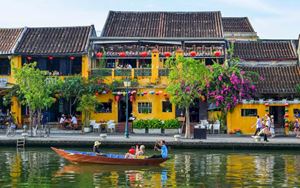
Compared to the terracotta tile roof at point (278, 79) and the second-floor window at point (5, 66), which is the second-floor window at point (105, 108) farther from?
the terracotta tile roof at point (278, 79)

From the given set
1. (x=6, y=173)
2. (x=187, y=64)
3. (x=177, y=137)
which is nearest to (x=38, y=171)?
(x=6, y=173)

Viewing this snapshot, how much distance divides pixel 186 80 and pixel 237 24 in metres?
25.8

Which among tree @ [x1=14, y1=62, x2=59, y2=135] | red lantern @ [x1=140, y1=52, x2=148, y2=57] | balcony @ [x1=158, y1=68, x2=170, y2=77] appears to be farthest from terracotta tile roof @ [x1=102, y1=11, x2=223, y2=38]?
tree @ [x1=14, y1=62, x2=59, y2=135]

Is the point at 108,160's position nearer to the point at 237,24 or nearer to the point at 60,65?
the point at 60,65

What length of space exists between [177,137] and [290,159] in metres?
7.27

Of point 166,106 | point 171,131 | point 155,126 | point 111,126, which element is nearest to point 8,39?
point 111,126

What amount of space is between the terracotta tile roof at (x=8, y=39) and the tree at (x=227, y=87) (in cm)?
1437

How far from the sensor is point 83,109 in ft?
143

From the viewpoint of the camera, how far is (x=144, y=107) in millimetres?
45656

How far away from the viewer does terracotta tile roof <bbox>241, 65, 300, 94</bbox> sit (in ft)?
145

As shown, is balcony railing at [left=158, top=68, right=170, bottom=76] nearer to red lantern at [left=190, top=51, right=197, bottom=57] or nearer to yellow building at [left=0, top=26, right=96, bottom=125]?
red lantern at [left=190, top=51, right=197, bottom=57]

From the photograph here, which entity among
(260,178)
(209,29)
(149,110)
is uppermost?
(209,29)

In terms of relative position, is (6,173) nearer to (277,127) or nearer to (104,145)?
(104,145)

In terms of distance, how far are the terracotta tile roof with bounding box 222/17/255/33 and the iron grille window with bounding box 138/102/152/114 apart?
19705 mm
